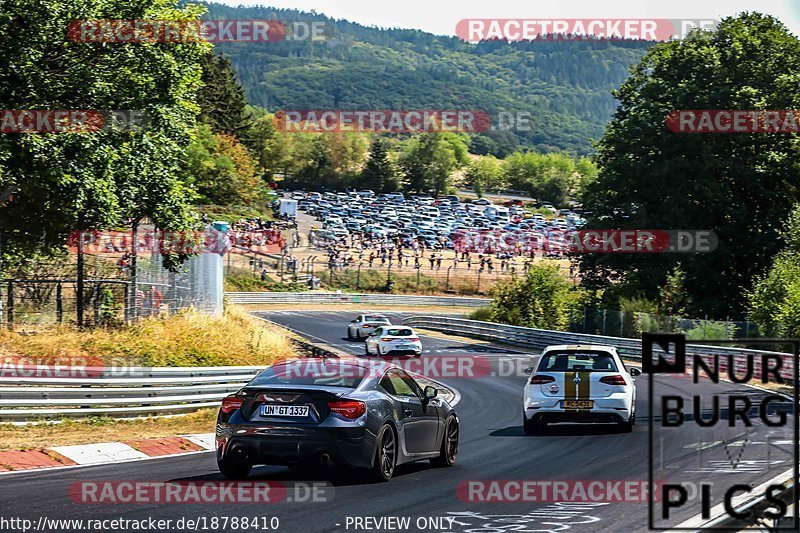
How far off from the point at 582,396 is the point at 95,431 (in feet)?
25.7

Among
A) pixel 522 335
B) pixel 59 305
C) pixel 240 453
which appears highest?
pixel 59 305

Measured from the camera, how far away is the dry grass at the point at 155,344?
22.5 m

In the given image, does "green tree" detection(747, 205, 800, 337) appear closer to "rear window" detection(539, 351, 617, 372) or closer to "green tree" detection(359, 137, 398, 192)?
"rear window" detection(539, 351, 617, 372)

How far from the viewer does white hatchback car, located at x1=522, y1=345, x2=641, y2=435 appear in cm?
1772

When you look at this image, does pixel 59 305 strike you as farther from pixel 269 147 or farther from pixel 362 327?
pixel 269 147

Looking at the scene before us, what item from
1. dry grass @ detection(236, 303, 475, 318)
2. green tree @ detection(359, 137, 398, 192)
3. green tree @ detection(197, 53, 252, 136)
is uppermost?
green tree @ detection(197, 53, 252, 136)

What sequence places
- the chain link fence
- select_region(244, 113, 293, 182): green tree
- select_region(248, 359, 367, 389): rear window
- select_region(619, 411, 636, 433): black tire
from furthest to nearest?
select_region(244, 113, 293, 182): green tree
the chain link fence
select_region(619, 411, 636, 433): black tire
select_region(248, 359, 367, 389): rear window

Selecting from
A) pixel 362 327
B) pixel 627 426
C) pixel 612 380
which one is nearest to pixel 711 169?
pixel 362 327

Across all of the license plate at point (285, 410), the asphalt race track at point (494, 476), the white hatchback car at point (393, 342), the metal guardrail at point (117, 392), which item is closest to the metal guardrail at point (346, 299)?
the white hatchback car at point (393, 342)

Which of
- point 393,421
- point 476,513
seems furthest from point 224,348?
point 476,513

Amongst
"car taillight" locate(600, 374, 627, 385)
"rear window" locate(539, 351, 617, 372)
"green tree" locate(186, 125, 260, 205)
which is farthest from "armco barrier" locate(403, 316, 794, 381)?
"green tree" locate(186, 125, 260, 205)

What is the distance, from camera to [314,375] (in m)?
12.1

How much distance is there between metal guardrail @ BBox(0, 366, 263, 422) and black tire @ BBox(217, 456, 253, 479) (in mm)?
6586

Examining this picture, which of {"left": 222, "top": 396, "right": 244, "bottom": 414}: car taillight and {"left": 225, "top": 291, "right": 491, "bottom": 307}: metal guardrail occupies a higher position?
{"left": 222, "top": 396, "right": 244, "bottom": 414}: car taillight
